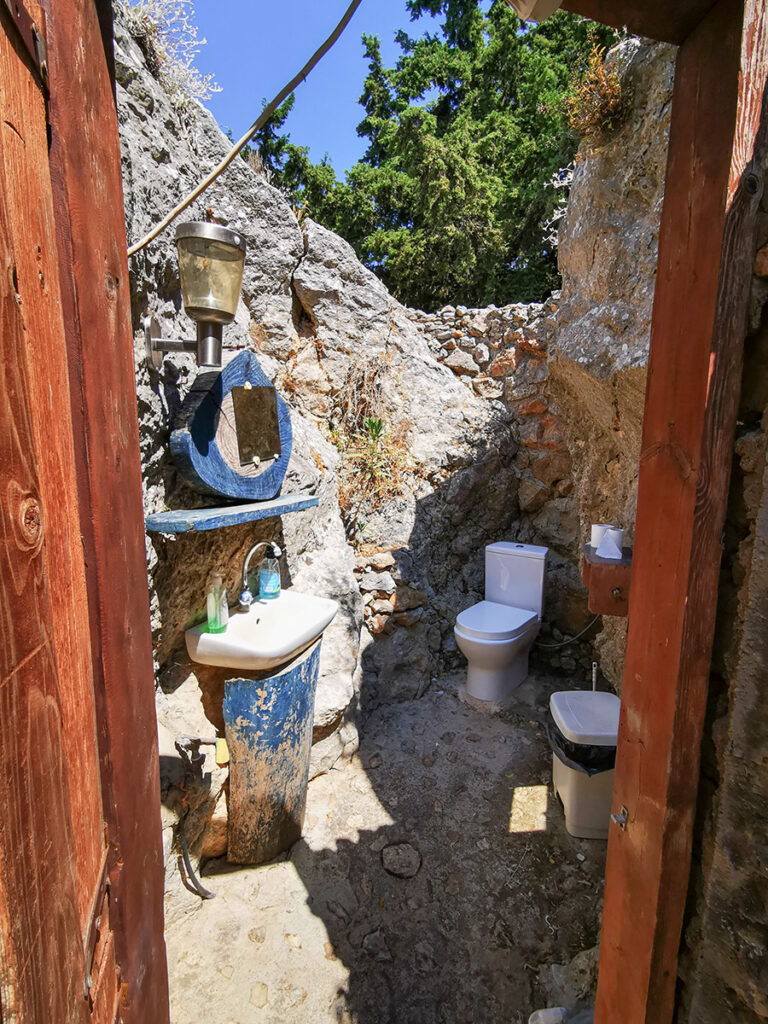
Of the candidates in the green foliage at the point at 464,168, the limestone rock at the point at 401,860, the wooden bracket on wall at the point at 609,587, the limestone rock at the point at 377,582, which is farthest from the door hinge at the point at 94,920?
the green foliage at the point at 464,168

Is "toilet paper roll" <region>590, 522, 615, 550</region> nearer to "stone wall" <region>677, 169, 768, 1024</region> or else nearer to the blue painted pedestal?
"stone wall" <region>677, 169, 768, 1024</region>

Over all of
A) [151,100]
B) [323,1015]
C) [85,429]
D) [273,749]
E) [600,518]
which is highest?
[151,100]

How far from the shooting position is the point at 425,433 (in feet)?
13.0

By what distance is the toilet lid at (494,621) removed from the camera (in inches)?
118

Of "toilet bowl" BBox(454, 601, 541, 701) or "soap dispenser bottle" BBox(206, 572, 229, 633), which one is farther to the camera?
"toilet bowl" BBox(454, 601, 541, 701)

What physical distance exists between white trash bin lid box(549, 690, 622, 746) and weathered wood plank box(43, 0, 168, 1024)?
70.1 inches

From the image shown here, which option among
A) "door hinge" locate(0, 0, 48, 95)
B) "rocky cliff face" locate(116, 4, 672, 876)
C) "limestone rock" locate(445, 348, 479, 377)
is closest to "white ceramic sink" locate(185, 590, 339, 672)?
"rocky cliff face" locate(116, 4, 672, 876)

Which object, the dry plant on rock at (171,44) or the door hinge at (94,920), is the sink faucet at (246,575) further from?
the dry plant on rock at (171,44)

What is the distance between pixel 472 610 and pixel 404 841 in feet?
4.84

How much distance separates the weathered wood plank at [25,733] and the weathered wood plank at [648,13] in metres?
0.84

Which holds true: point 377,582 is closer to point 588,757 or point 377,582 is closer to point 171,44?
point 588,757

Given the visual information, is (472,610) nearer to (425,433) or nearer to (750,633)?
(425,433)

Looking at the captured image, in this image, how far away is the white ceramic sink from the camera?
180cm

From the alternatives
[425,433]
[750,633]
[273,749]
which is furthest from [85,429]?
[425,433]
